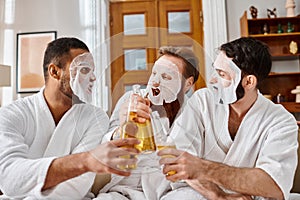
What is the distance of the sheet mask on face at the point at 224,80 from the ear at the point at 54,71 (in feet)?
0.83

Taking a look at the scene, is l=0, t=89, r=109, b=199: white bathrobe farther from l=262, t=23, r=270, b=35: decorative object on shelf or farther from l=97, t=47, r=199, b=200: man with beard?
l=262, t=23, r=270, b=35: decorative object on shelf

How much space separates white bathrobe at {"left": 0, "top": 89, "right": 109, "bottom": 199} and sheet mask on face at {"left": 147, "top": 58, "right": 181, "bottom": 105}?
0.23 ft

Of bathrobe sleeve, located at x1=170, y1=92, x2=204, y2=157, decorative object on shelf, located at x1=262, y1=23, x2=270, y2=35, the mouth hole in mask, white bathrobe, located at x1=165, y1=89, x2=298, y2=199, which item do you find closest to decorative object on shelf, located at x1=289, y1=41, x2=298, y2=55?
decorative object on shelf, located at x1=262, y1=23, x2=270, y2=35

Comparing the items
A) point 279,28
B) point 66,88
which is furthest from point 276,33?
point 66,88

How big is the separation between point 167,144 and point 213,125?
123mm

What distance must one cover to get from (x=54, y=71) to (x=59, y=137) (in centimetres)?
12

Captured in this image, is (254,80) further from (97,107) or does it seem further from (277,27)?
(277,27)

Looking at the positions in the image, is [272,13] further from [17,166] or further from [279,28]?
[17,166]

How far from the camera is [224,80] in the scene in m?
0.56

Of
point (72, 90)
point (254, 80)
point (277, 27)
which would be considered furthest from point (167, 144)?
point (277, 27)

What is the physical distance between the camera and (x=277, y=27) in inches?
78.2

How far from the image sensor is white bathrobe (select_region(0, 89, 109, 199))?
52 cm

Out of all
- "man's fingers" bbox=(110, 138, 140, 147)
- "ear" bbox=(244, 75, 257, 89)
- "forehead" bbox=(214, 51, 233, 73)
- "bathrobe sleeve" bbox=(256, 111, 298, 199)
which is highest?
"forehead" bbox=(214, 51, 233, 73)

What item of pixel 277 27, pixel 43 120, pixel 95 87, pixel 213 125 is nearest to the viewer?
pixel 95 87
